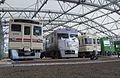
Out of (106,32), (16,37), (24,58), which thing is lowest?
(24,58)

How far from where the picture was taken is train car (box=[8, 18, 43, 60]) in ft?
44.5

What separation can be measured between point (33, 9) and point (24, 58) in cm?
2021

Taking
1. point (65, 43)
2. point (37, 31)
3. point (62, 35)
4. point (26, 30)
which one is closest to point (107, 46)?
point (62, 35)

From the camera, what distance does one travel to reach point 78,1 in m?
26.9

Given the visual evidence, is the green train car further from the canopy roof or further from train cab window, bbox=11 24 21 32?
train cab window, bbox=11 24 21 32

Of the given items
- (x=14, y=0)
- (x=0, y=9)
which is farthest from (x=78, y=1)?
(x=0, y=9)

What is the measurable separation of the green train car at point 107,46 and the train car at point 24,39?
15.6 m

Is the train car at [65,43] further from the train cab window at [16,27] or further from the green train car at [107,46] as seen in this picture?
the green train car at [107,46]

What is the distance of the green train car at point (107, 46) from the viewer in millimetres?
29000

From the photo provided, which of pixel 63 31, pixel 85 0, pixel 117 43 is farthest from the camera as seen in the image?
pixel 117 43

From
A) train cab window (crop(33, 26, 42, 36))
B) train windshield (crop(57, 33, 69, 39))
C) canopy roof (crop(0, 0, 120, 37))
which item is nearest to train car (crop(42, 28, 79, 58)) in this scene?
train windshield (crop(57, 33, 69, 39))

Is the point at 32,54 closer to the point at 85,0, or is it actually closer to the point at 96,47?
the point at 96,47

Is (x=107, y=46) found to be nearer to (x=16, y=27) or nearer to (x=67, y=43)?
(x=67, y=43)

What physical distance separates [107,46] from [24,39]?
18.4m
